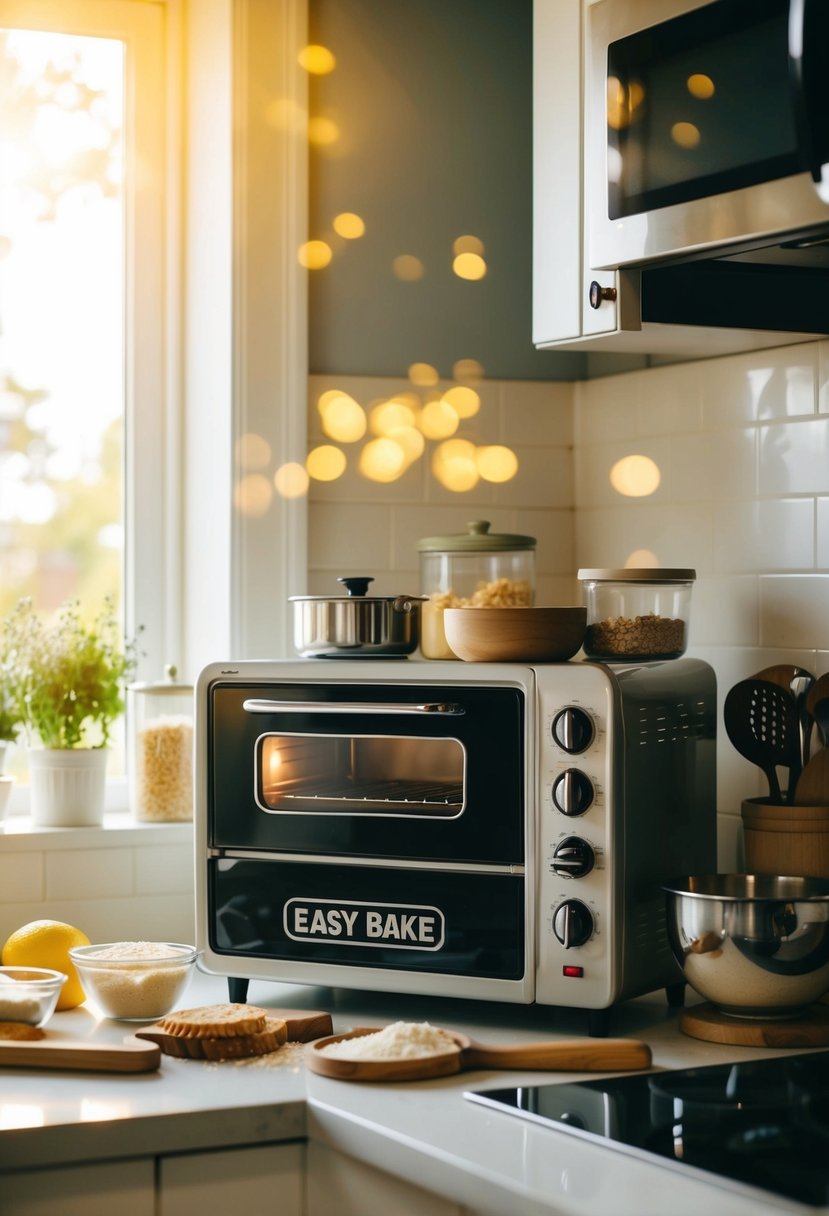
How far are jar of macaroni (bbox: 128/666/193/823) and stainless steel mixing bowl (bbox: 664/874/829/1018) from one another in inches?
30.8

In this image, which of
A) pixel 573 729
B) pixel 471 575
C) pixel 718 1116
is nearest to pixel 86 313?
pixel 471 575

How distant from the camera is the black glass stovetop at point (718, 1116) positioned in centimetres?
116

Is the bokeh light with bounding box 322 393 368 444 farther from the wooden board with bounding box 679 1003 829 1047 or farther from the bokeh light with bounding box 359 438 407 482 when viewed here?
the wooden board with bounding box 679 1003 829 1047

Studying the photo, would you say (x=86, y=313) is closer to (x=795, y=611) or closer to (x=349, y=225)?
(x=349, y=225)

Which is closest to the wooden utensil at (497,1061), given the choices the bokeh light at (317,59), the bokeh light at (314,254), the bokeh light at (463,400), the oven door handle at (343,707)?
the oven door handle at (343,707)

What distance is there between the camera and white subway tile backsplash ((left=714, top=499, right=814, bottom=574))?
181cm

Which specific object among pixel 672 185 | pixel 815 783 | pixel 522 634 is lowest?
pixel 815 783

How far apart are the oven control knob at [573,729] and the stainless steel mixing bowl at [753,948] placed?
18 cm

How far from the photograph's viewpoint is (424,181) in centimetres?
216

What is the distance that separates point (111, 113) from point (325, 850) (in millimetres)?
1217

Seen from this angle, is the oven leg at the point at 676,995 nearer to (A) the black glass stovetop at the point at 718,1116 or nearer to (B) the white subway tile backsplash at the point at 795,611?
(A) the black glass stovetop at the point at 718,1116

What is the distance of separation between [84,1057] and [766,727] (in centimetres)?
84

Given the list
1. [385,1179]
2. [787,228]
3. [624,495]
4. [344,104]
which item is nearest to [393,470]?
[624,495]

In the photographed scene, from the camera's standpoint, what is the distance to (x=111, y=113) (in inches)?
88.9
